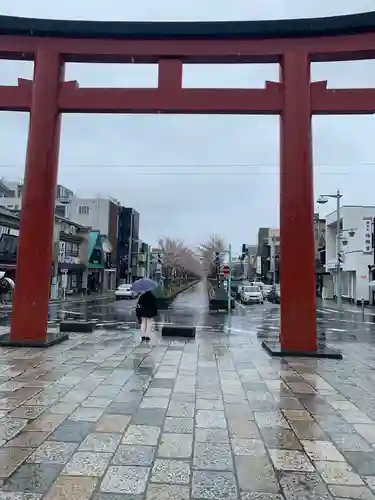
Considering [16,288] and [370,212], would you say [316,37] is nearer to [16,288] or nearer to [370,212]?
[16,288]

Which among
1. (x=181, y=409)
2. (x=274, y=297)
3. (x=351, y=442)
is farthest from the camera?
(x=274, y=297)

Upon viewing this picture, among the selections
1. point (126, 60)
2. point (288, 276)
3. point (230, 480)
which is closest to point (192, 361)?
point (288, 276)

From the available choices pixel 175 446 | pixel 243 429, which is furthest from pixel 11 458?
pixel 243 429

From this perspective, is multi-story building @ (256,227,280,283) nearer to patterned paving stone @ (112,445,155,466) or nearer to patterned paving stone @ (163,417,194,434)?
patterned paving stone @ (163,417,194,434)

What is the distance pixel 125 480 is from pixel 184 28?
414 inches

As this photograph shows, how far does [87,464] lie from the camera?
405cm

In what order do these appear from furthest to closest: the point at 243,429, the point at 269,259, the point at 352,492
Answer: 1. the point at 269,259
2. the point at 243,429
3. the point at 352,492

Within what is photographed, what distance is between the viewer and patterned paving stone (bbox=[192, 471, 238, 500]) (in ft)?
11.6

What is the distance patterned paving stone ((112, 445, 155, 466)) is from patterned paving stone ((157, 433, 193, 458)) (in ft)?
0.37

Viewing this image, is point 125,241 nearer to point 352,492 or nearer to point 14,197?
point 14,197

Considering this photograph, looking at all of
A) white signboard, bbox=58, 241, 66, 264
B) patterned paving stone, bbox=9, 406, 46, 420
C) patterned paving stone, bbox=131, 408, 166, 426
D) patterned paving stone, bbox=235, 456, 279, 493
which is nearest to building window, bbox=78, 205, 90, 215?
white signboard, bbox=58, 241, 66, 264

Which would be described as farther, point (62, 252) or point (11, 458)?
point (62, 252)

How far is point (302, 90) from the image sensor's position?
11039 mm

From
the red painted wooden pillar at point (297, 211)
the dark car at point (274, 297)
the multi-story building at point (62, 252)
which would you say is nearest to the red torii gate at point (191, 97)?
the red painted wooden pillar at point (297, 211)
